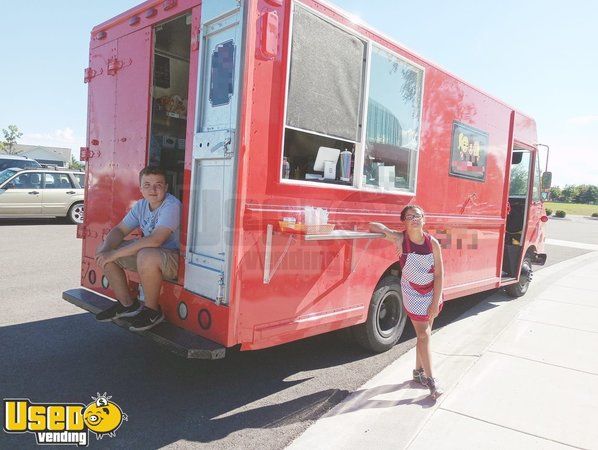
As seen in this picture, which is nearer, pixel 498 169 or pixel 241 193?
pixel 241 193

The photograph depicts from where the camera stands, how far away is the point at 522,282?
7676 mm

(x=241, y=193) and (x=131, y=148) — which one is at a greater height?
(x=131, y=148)

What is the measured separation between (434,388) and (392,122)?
242 cm

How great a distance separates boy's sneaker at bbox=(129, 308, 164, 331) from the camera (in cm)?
337

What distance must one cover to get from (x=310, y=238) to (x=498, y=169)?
4160 mm

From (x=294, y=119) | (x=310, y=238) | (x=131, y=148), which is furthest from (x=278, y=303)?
(x=131, y=148)

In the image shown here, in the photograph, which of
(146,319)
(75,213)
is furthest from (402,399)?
(75,213)

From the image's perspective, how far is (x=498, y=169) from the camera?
6.23 m

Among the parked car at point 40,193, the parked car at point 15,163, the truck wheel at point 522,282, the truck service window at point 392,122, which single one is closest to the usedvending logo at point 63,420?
the truck service window at point 392,122

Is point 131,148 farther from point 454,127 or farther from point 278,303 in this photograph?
point 454,127

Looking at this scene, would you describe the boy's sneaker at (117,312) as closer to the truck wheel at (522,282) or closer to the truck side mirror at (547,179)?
the truck wheel at (522,282)

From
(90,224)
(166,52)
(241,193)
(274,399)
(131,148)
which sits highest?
(166,52)

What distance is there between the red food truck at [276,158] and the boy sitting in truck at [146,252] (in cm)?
14

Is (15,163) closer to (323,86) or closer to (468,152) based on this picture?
(468,152)
